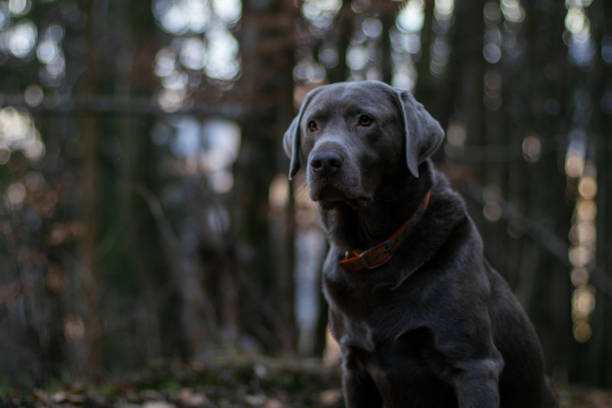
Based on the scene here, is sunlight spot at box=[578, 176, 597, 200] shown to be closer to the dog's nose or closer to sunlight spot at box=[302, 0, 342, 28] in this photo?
sunlight spot at box=[302, 0, 342, 28]

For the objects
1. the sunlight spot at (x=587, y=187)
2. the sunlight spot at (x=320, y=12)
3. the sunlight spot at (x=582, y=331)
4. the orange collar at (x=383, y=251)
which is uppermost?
the sunlight spot at (x=320, y=12)

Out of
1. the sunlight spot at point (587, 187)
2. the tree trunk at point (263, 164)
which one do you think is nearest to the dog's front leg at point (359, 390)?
the tree trunk at point (263, 164)

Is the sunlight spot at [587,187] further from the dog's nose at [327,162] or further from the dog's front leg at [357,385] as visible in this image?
the dog's nose at [327,162]

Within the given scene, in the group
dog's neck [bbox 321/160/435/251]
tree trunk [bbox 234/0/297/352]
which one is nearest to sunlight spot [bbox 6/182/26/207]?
tree trunk [bbox 234/0/297/352]

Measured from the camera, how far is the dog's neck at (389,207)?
296cm

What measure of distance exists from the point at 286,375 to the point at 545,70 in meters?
8.21

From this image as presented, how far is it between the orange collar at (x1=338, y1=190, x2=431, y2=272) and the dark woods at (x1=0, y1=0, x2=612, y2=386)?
9.57ft

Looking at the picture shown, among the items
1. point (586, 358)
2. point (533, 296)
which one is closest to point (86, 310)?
point (533, 296)

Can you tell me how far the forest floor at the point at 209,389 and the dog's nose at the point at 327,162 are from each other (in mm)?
2277

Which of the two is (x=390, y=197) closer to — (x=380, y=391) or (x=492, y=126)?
(x=380, y=391)

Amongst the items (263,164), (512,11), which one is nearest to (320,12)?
(263,164)

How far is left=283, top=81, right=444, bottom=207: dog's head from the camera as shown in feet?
9.20

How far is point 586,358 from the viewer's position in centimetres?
1252

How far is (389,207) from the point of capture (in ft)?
9.73
